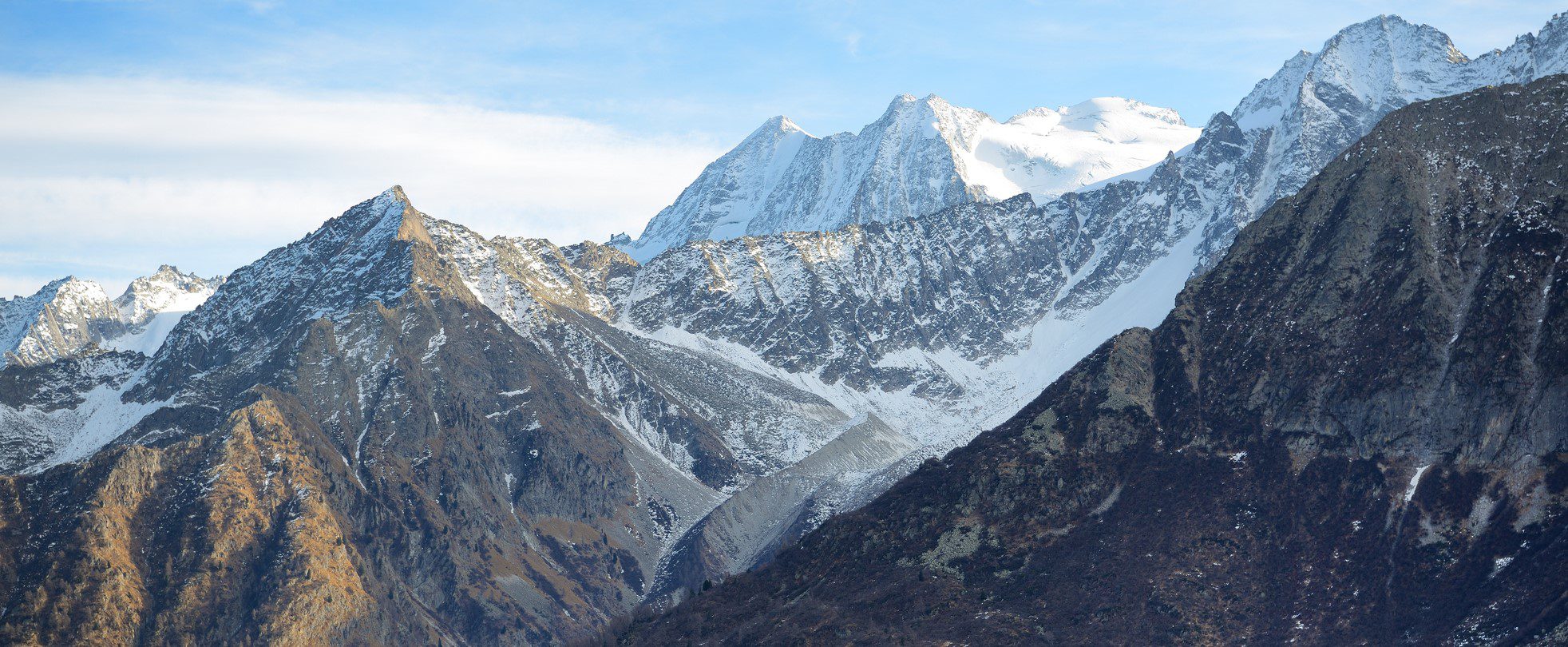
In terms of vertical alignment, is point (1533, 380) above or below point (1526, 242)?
below

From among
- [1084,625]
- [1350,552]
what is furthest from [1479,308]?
[1084,625]

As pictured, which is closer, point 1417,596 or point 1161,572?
point 1417,596

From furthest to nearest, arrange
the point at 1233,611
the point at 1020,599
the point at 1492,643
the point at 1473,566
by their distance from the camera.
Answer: the point at 1020,599, the point at 1233,611, the point at 1473,566, the point at 1492,643

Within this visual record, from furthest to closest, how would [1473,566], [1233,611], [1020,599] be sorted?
[1020,599], [1233,611], [1473,566]

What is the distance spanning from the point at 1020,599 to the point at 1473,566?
52.0 m

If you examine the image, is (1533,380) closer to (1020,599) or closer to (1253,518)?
(1253,518)

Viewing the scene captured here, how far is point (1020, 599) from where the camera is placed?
189 m

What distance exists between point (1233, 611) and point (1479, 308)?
5381 centimetres

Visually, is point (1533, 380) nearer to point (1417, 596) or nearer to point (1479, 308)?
point (1479, 308)

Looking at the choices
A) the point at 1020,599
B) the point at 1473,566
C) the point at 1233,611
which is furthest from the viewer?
the point at 1020,599

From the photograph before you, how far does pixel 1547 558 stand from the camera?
15975 cm

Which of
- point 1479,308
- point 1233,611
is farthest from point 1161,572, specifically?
point 1479,308

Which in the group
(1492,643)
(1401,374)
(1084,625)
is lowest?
(1492,643)

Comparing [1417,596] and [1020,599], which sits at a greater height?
[1020,599]
